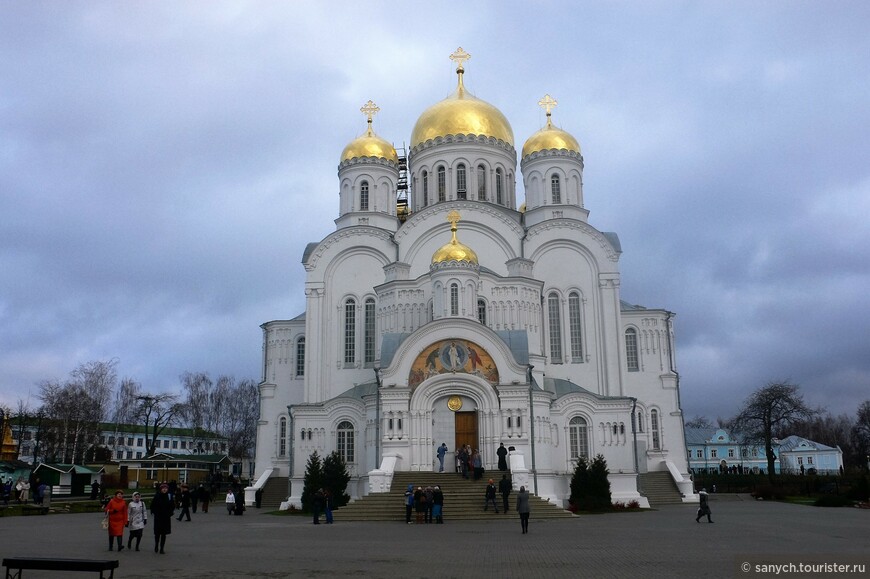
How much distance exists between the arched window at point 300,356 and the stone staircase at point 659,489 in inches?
612

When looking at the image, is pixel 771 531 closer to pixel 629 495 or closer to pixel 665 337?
pixel 629 495

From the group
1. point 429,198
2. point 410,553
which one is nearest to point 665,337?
point 429,198

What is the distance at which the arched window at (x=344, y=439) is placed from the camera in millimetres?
31172

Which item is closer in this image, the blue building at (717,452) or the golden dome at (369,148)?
the golden dome at (369,148)

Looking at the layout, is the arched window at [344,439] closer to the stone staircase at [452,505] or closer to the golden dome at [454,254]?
the stone staircase at [452,505]

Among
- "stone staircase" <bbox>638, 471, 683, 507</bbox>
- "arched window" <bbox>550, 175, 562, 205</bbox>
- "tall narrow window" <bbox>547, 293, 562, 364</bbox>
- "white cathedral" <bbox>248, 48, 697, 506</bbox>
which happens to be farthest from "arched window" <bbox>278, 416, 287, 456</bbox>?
"arched window" <bbox>550, 175, 562, 205</bbox>

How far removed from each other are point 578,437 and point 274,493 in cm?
1286

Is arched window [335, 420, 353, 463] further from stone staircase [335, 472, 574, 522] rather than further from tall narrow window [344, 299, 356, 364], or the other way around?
stone staircase [335, 472, 574, 522]

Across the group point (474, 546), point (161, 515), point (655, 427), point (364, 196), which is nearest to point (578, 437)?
point (655, 427)

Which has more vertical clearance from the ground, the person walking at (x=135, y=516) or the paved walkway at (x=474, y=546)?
the person walking at (x=135, y=516)

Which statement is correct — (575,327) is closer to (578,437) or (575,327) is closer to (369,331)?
(578,437)

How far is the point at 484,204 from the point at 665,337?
33.2 feet

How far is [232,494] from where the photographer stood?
27.8 metres

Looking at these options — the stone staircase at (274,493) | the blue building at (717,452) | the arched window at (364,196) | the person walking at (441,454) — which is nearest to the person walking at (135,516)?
the person walking at (441,454)
